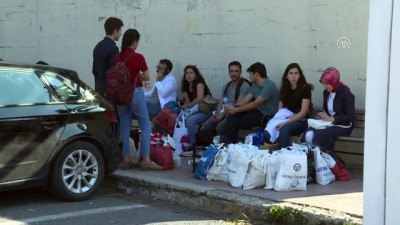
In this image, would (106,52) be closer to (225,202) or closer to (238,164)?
(238,164)

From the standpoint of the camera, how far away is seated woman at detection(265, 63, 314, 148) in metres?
7.91

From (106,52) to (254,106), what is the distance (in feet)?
7.19

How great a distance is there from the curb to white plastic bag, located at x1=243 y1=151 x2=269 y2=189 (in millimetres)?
327

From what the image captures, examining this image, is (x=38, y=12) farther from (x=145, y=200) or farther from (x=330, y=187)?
(x=330, y=187)

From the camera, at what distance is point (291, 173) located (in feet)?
21.7

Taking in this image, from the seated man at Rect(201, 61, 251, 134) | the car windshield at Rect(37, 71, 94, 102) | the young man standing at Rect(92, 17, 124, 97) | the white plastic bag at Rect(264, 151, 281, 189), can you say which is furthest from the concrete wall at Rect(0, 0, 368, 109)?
the car windshield at Rect(37, 71, 94, 102)

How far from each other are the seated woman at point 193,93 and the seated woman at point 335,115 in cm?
211

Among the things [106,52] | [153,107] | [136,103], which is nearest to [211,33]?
[153,107]

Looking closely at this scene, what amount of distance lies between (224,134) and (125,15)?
3.63 m

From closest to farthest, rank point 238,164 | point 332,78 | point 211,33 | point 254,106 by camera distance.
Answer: point 238,164, point 332,78, point 254,106, point 211,33

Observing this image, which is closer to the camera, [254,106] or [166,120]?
[254,106]

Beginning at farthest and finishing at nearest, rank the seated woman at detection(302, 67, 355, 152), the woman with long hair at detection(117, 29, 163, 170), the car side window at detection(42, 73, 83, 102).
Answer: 1. the woman with long hair at detection(117, 29, 163, 170)
2. the seated woman at detection(302, 67, 355, 152)
3. the car side window at detection(42, 73, 83, 102)

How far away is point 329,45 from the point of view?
27.7ft

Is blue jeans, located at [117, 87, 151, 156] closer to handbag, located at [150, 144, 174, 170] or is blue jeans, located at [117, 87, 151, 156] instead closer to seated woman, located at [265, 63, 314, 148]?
handbag, located at [150, 144, 174, 170]
